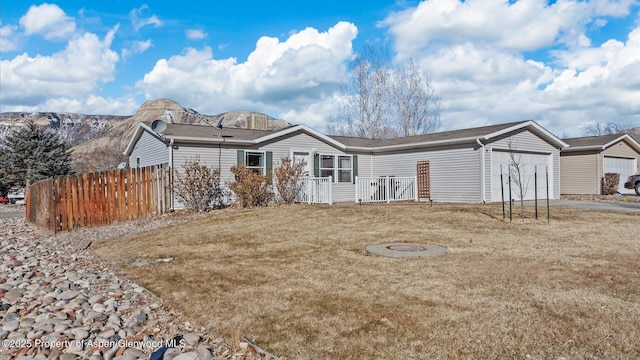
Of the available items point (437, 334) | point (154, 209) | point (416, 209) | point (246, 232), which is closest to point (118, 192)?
point (154, 209)

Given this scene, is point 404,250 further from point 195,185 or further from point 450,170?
point 450,170

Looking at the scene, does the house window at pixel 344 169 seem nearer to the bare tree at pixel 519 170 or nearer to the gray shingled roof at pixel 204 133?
the gray shingled roof at pixel 204 133

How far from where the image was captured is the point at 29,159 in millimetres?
28266

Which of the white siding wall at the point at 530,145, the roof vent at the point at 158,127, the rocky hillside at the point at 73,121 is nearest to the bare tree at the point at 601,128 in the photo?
the white siding wall at the point at 530,145

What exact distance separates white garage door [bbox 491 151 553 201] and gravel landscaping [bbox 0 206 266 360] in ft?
44.1

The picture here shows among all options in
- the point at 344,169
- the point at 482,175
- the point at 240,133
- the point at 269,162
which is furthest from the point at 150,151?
the point at 482,175

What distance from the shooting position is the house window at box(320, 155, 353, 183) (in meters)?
17.3

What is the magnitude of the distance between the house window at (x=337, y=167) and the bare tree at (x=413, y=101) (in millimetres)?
15504

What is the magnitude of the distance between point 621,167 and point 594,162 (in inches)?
123

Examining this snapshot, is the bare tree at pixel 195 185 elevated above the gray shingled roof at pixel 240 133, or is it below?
below

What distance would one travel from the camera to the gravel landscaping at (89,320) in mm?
3191

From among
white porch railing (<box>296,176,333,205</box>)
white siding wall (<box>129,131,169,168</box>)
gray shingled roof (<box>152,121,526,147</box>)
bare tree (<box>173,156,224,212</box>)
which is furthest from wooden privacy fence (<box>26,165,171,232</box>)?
white porch railing (<box>296,176,333,205</box>)

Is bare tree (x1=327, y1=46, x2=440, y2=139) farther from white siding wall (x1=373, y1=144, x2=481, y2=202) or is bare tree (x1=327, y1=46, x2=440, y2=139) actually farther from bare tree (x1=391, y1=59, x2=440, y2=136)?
white siding wall (x1=373, y1=144, x2=481, y2=202)

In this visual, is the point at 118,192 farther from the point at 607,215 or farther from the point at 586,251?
the point at 607,215
